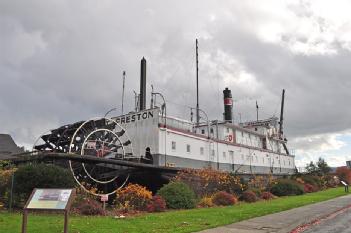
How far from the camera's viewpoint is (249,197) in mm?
30500

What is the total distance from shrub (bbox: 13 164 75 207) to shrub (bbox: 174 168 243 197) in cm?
929

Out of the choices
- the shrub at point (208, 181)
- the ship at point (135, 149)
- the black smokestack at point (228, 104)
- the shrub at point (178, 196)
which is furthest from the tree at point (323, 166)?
the shrub at point (178, 196)

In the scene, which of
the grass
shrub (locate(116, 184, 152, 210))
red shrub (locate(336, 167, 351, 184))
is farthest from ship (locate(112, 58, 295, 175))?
red shrub (locate(336, 167, 351, 184))

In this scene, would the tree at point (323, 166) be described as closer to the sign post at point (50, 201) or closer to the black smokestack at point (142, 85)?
the black smokestack at point (142, 85)

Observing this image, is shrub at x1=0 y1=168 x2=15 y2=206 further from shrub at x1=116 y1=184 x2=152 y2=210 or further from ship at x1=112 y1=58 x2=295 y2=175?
ship at x1=112 y1=58 x2=295 y2=175

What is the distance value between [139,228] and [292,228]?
5.51 m

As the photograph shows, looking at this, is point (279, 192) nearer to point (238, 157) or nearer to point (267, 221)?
point (238, 157)

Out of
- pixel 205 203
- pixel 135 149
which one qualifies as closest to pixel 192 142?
pixel 135 149

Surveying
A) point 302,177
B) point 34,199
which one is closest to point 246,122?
point 302,177

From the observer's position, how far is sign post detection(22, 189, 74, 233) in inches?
416

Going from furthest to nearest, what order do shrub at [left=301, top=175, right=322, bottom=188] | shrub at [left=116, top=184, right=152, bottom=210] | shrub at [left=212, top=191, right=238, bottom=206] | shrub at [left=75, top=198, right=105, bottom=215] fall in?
shrub at [left=301, top=175, right=322, bottom=188]
shrub at [left=212, top=191, right=238, bottom=206]
shrub at [left=116, top=184, right=152, bottom=210]
shrub at [left=75, top=198, right=105, bottom=215]

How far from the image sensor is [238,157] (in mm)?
42156

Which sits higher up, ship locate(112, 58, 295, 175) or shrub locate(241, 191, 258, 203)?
ship locate(112, 58, 295, 175)

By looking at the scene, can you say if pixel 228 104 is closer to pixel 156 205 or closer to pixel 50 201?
pixel 156 205
